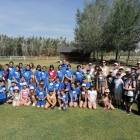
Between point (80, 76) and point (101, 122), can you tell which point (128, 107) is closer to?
point (101, 122)

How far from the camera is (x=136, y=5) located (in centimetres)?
1991

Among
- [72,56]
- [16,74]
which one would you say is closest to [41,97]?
[16,74]

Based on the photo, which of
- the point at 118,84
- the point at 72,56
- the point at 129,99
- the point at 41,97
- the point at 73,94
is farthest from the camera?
the point at 72,56

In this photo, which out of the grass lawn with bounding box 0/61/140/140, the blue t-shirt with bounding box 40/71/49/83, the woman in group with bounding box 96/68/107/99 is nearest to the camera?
the grass lawn with bounding box 0/61/140/140

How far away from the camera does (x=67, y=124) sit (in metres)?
4.02

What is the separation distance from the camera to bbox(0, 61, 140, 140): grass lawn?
3.48 m

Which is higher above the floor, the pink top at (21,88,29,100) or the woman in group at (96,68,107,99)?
the woman in group at (96,68,107,99)

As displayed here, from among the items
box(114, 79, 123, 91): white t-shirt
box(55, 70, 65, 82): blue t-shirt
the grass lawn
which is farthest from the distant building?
the grass lawn

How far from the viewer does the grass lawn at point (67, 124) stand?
348 centimetres

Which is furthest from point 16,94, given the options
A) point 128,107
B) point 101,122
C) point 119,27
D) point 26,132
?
point 119,27

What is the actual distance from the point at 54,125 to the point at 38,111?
3.90 ft

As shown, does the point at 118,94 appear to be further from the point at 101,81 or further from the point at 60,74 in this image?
the point at 60,74

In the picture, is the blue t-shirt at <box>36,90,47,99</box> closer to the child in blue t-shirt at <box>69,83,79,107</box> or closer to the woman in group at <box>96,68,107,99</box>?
the child in blue t-shirt at <box>69,83,79,107</box>

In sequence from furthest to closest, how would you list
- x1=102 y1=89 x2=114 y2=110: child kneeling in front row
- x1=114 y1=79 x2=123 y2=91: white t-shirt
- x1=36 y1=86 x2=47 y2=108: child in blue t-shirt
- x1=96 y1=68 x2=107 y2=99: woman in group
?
x1=96 y1=68 x2=107 y2=99: woman in group
x1=36 y1=86 x2=47 y2=108: child in blue t-shirt
x1=102 y1=89 x2=114 y2=110: child kneeling in front row
x1=114 y1=79 x2=123 y2=91: white t-shirt
